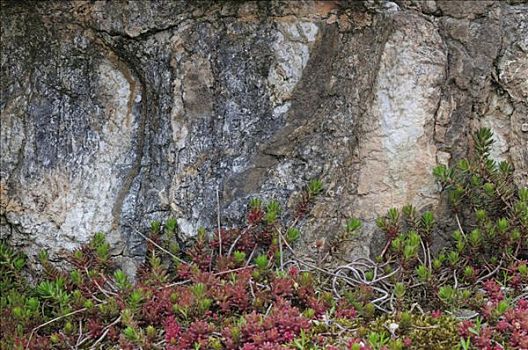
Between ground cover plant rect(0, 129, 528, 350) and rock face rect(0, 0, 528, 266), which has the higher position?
rock face rect(0, 0, 528, 266)

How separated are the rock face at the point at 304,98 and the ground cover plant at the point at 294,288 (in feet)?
0.44

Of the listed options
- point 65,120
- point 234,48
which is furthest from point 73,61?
point 234,48

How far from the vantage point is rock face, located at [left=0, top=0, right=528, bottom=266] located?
4.08 metres

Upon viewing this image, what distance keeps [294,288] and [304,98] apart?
40.6 inches

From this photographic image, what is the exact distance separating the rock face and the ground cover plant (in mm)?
135

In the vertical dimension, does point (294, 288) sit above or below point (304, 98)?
below

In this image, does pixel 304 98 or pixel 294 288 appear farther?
pixel 304 98

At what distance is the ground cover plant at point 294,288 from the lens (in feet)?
11.1

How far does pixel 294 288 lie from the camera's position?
145 inches

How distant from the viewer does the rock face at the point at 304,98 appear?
408 centimetres

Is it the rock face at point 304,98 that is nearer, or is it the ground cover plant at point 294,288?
the ground cover plant at point 294,288

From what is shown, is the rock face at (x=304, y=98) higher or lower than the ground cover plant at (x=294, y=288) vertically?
higher

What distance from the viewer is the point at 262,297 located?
3633 millimetres

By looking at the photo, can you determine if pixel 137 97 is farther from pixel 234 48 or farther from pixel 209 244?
pixel 209 244
